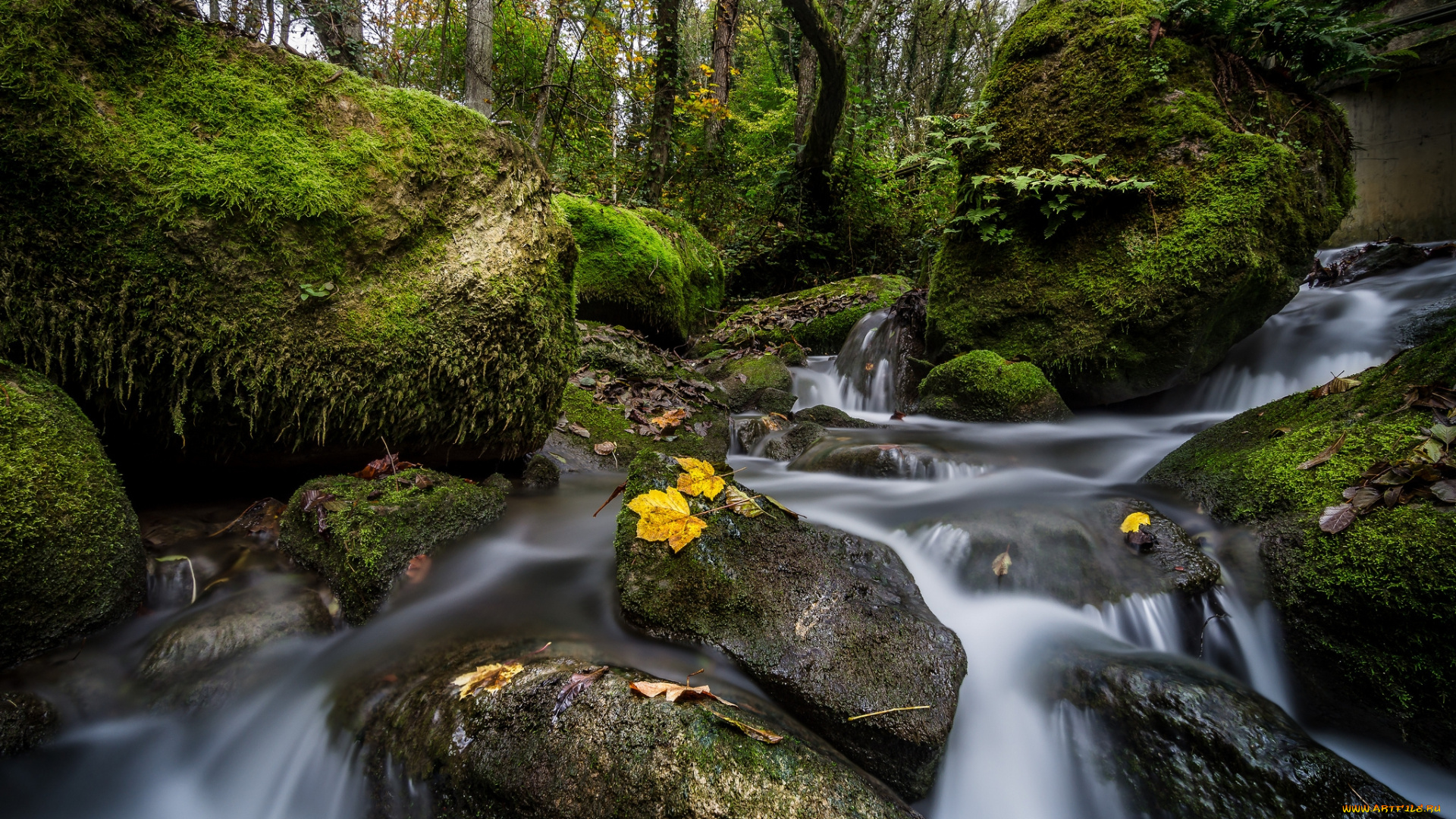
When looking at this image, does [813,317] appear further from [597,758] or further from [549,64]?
[597,758]

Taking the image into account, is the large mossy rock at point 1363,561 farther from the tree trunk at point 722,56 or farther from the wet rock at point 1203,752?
the tree trunk at point 722,56

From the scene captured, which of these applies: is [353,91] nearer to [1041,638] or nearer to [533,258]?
[533,258]

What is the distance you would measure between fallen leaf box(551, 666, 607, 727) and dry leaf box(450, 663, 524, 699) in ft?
0.77

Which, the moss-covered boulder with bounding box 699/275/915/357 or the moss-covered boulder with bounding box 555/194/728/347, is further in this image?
the moss-covered boulder with bounding box 699/275/915/357

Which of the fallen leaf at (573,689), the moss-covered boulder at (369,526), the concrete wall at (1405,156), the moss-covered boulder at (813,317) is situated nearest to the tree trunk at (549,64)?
the moss-covered boulder at (813,317)

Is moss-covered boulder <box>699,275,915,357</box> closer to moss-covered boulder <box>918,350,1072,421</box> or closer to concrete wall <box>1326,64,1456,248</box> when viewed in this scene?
moss-covered boulder <box>918,350,1072,421</box>

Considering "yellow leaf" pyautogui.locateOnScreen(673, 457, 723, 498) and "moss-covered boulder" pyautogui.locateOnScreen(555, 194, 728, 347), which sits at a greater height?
"moss-covered boulder" pyautogui.locateOnScreen(555, 194, 728, 347)

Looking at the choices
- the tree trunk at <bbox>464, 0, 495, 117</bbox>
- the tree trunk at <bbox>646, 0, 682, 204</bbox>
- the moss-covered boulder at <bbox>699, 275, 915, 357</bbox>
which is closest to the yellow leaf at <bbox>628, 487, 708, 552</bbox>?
the moss-covered boulder at <bbox>699, 275, 915, 357</bbox>

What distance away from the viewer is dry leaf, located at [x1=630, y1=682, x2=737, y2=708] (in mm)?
1747

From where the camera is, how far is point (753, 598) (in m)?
2.29

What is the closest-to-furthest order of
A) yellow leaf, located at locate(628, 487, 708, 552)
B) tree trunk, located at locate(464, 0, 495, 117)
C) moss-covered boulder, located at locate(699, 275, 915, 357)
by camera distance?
yellow leaf, located at locate(628, 487, 708, 552) < tree trunk, located at locate(464, 0, 495, 117) < moss-covered boulder, located at locate(699, 275, 915, 357)

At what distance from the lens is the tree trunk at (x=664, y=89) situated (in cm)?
1119

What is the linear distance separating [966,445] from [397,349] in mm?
4329

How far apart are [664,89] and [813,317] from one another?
557 centimetres
